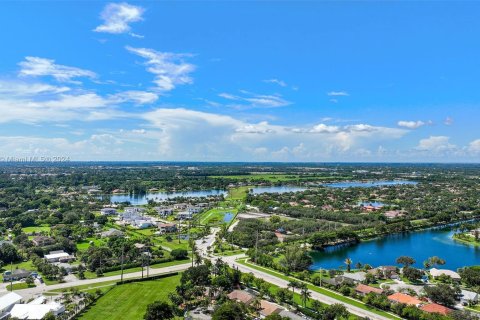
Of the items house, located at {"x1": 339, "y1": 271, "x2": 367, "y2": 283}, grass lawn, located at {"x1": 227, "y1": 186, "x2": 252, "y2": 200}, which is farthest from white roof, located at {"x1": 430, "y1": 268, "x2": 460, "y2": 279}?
grass lawn, located at {"x1": 227, "y1": 186, "x2": 252, "y2": 200}

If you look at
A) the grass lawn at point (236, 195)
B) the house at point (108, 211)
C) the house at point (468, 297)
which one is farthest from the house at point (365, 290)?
the grass lawn at point (236, 195)

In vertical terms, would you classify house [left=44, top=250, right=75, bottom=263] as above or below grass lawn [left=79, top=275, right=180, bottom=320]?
above

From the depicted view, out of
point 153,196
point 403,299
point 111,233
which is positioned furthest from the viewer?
point 153,196

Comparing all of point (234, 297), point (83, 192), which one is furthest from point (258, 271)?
point (83, 192)

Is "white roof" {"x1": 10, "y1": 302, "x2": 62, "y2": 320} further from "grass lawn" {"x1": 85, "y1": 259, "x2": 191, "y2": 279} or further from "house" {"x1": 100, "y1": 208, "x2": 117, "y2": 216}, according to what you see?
"house" {"x1": 100, "y1": 208, "x2": 117, "y2": 216}

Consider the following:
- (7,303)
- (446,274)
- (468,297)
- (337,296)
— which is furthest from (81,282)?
(446,274)

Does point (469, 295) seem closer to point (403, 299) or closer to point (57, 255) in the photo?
point (403, 299)

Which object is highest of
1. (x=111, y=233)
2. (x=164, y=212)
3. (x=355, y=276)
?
(x=164, y=212)
